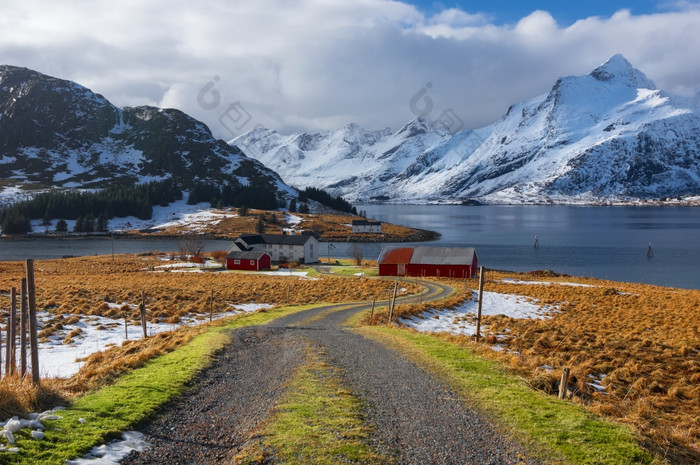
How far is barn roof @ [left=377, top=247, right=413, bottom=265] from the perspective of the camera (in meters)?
73.9

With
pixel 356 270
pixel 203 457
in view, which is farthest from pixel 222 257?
pixel 203 457

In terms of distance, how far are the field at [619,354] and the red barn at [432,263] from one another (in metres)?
28.9

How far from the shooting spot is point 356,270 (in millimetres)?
79500

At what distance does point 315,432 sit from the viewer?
32.7ft

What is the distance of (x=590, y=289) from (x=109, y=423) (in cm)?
5243

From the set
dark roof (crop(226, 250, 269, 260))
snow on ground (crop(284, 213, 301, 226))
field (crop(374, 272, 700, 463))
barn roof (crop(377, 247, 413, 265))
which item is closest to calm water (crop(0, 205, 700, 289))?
dark roof (crop(226, 250, 269, 260))

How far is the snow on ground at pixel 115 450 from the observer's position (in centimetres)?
829

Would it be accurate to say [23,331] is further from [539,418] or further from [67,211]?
[67,211]

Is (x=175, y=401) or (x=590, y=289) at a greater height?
(x=175, y=401)

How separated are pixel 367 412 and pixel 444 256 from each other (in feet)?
212

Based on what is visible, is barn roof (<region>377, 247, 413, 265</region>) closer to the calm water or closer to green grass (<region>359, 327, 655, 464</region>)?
the calm water

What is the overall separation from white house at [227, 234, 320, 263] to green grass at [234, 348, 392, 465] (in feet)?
273

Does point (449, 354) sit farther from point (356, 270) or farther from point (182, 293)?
point (356, 270)

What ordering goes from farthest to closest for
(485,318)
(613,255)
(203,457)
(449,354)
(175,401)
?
(613,255) < (485,318) < (449,354) < (175,401) < (203,457)
